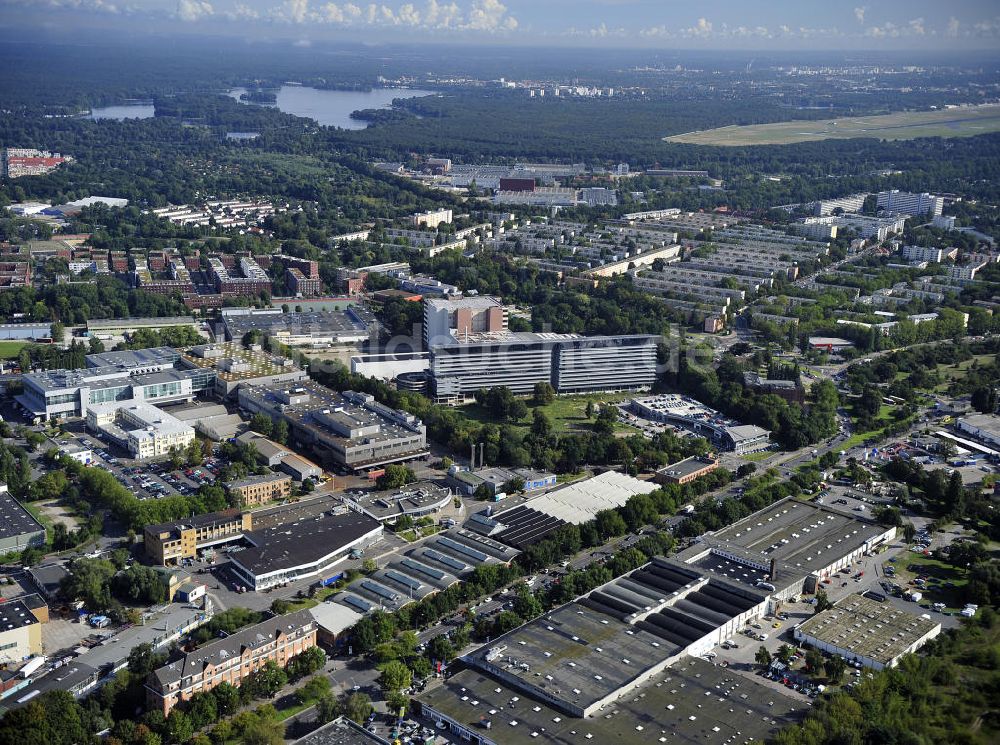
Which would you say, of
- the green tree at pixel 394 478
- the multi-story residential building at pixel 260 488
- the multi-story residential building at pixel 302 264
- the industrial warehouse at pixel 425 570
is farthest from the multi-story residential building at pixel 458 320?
the industrial warehouse at pixel 425 570

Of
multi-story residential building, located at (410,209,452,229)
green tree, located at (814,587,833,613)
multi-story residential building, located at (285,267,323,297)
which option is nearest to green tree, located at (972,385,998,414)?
green tree, located at (814,587,833,613)

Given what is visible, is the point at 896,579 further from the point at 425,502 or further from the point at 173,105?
the point at 173,105

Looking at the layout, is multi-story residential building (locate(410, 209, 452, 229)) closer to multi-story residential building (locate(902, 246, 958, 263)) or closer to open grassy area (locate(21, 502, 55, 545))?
multi-story residential building (locate(902, 246, 958, 263))

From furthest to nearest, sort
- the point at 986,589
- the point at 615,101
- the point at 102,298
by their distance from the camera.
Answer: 1. the point at 615,101
2. the point at 102,298
3. the point at 986,589

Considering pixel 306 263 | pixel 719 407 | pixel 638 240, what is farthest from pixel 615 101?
pixel 719 407

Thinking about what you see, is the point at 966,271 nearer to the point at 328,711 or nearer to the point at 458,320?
the point at 458,320

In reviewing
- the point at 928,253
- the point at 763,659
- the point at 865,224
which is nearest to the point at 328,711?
the point at 763,659
